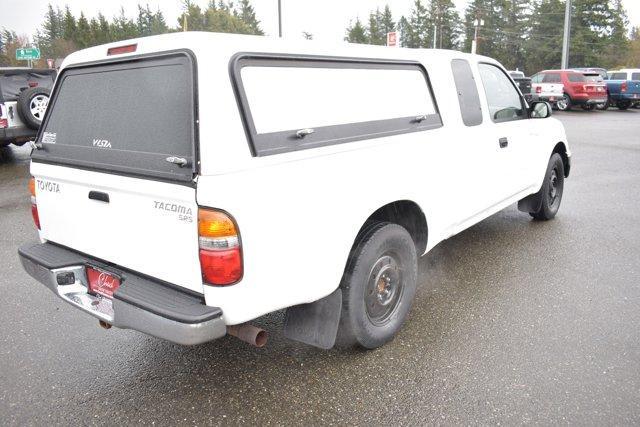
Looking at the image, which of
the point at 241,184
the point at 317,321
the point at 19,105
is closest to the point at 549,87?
the point at 19,105

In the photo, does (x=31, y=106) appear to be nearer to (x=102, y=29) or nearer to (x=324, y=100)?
(x=324, y=100)

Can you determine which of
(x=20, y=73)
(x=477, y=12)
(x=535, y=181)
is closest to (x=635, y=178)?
(x=535, y=181)

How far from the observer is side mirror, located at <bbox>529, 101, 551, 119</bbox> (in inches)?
205

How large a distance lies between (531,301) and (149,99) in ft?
10.4

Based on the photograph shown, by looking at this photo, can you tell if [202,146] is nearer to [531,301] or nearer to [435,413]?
[435,413]

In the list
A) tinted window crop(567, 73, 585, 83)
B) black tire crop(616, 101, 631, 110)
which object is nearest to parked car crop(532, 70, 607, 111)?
tinted window crop(567, 73, 585, 83)

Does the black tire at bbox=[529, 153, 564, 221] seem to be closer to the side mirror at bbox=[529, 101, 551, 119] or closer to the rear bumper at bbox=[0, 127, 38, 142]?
the side mirror at bbox=[529, 101, 551, 119]

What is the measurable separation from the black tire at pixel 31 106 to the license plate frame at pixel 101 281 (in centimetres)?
823

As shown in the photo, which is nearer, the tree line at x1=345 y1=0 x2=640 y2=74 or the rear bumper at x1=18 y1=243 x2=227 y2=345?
the rear bumper at x1=18 y1=243 x2=227 y2=345

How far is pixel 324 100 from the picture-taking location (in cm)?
287

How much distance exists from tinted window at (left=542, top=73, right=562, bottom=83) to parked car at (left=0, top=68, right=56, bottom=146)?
20.6 meters

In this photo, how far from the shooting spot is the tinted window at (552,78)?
74.6 feet

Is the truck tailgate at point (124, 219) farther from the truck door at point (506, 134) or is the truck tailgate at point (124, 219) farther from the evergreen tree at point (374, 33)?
the evergreen tree at point (374, 33)

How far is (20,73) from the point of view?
10.6m
